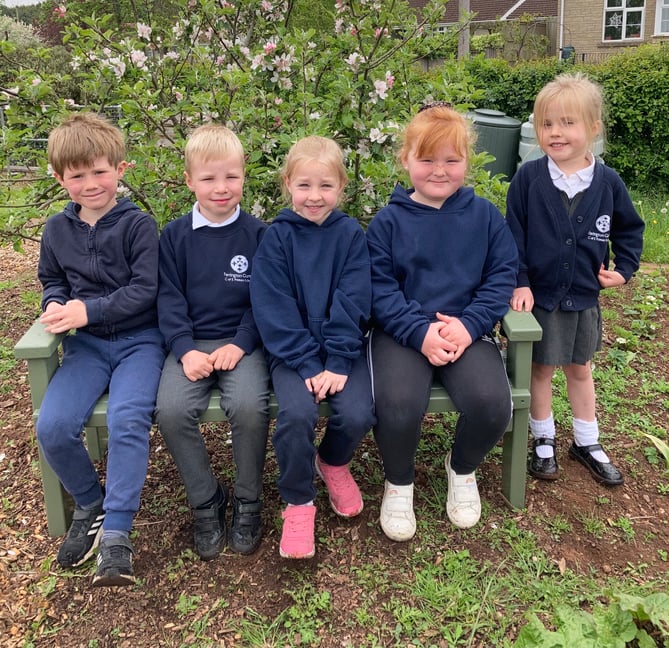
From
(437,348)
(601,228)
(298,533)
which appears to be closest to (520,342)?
(437,348)

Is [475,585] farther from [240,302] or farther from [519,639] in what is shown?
[240,302]

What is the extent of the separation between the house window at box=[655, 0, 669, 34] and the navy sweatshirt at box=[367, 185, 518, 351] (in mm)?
22467

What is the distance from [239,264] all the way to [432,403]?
3.02 ft

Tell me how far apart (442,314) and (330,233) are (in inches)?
Result: 20.7

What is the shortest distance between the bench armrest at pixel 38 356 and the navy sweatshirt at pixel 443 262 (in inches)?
47.0

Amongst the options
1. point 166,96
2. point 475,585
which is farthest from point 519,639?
point 166,96

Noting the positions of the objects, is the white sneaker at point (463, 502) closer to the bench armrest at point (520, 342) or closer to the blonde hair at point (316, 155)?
the bench armrest at point (520, 342)

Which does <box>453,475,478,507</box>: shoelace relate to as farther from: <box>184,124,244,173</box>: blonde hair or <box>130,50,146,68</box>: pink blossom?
<box>130,50,146,68</box>: pink blossom

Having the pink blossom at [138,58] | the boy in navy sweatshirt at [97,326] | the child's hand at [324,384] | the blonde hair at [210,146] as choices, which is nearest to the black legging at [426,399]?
the child's hand at [324,384]

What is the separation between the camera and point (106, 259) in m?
2.68

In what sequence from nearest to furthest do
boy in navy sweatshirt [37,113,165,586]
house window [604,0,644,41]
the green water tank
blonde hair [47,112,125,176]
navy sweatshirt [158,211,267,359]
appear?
boy in navy sweatshirt [37,113,165,586] → blonde hair [47,112,125,176] → navy sweatshirt [158,211,267,359] → the green water tank → house window [604,0,644,41]

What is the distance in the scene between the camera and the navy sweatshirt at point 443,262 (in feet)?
8.70

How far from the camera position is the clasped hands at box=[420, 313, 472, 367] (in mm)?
2525

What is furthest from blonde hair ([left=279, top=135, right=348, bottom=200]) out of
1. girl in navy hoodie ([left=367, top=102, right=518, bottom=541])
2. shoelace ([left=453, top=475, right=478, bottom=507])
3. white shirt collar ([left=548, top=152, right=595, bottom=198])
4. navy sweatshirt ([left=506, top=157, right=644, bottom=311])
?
shoelace ([left=453, top=475, right=478, bottom=507])
